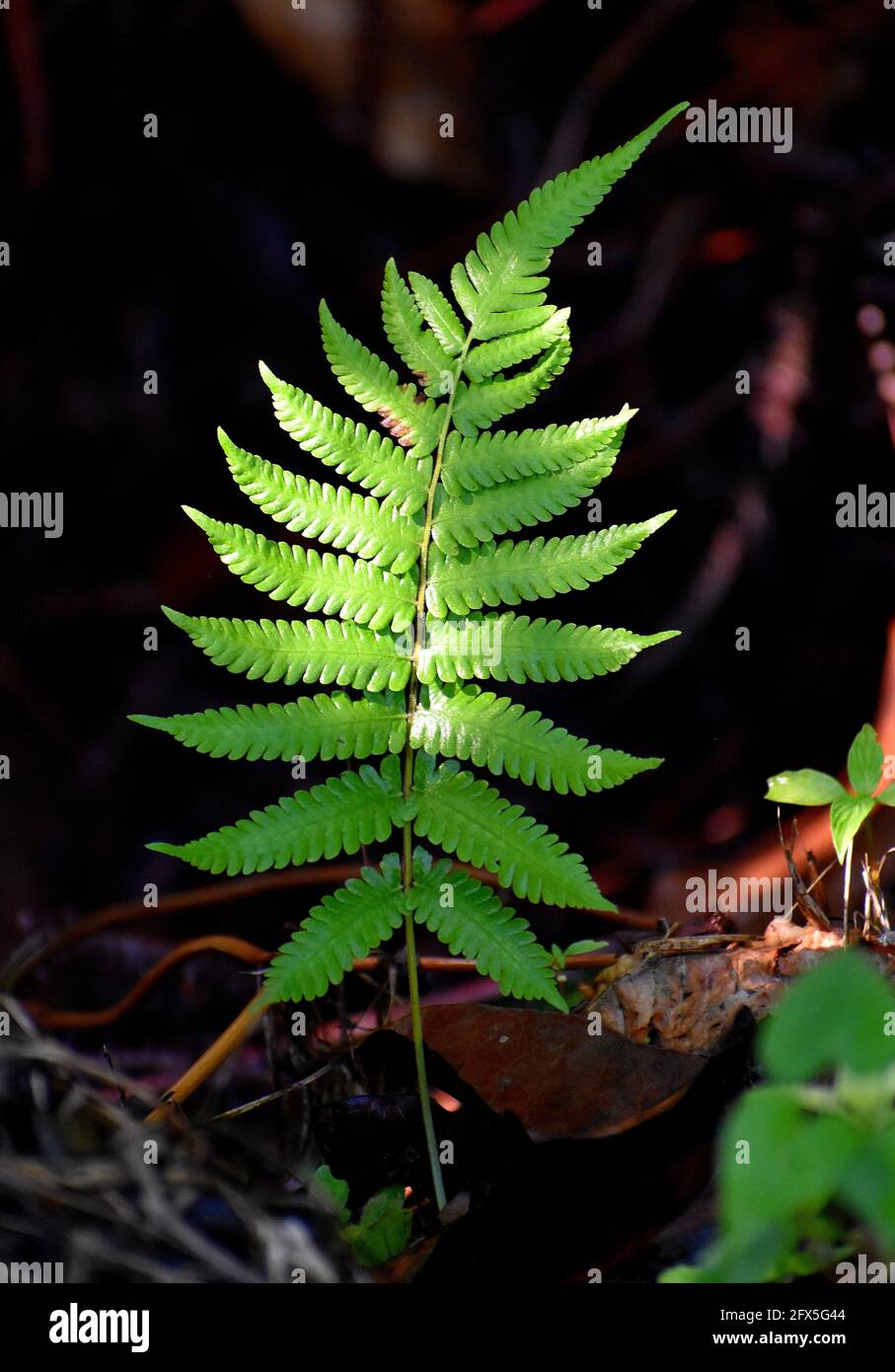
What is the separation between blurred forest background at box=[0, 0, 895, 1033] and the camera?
3.12 metres

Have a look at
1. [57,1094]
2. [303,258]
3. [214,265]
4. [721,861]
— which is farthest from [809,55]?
[57,1094]

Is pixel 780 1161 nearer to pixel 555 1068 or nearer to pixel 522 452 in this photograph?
pixel 555 1068

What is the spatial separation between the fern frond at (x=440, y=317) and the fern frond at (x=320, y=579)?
0.24 meters

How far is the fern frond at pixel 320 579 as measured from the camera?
1318 millimetres

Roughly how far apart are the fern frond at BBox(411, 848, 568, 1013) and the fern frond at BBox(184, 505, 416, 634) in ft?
0.86

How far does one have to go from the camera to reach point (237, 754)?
4.34 ft

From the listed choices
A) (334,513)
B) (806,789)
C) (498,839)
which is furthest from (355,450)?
(806,789)

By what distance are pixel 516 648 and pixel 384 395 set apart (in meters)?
0.30

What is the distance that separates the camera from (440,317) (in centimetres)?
137

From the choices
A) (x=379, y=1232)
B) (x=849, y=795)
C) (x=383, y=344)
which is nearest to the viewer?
(x=379, y=1232)

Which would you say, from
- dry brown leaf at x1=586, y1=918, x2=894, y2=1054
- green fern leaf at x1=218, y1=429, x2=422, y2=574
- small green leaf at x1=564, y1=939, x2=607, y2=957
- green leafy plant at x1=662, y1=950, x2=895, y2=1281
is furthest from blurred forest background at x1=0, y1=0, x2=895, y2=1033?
green leafy plant at x1=662, y1=950, x2=895, y2=1281

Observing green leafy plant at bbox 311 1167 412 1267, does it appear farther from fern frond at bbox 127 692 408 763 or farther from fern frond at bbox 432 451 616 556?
fern frond at bbox 432 451 616 556

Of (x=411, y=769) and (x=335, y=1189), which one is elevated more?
(x=411, y=769)
